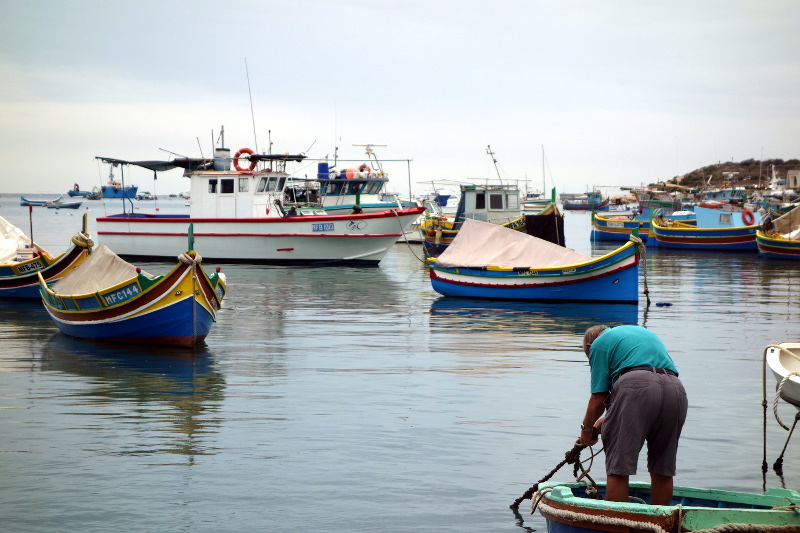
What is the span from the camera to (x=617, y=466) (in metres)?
5.48

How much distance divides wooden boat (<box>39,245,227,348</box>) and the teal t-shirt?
31.4ft

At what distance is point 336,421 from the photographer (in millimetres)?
9820

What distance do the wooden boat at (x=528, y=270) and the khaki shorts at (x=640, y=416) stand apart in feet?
50.8

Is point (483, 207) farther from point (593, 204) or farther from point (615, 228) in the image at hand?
point (593, 204)

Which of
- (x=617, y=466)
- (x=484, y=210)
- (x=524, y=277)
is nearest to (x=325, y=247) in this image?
(x=484, y=210)

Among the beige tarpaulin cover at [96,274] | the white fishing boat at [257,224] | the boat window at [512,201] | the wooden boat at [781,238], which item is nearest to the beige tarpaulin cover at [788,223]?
the wooden boat at [781,238]

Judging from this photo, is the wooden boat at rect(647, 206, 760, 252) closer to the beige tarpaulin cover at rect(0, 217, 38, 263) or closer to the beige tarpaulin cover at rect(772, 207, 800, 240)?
the beige tarpaulin cover at rect(772, 207, 800, 240)

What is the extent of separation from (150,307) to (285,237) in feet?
60.8

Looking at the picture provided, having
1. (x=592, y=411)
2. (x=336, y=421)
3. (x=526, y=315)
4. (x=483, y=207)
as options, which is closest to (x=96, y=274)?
(x=336, y=421)

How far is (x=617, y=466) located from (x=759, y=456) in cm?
380

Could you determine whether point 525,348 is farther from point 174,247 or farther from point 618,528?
point 174,247

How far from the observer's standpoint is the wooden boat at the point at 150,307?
47.0 ft

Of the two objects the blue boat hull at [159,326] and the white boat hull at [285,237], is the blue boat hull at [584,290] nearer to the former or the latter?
the blue boat hull at [159,326]

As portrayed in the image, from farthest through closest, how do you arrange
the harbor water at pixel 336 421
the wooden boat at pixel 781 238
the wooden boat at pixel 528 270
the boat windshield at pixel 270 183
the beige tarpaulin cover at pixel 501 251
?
the wooden boat at pixel 781 238 < the boat windshield at pixel 270 183 < the beige tarpaulin cover at pixel 501 251 < the wooden boat at pixel 528 270 < the harbor water at pixel 336 421
